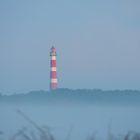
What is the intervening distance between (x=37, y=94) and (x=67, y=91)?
129cm

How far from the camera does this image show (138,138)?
2.49 meters

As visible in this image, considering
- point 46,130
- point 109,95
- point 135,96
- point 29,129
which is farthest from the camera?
point 109,95

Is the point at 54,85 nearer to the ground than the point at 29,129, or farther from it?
nearer to the ground

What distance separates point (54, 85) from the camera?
77.7 ft

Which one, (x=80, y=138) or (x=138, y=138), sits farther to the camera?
(x=80, y=138)

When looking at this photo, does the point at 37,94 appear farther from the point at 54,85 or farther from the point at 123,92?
the point at 54,85

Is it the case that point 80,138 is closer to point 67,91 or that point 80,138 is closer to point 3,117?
point 3,117

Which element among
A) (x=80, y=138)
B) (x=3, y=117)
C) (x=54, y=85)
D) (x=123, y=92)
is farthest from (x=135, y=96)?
(x=80, y=138)

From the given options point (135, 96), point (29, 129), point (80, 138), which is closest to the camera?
point (29, 129)

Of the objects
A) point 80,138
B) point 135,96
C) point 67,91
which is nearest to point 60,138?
point 80,138

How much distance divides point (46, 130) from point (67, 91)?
15.2 metres

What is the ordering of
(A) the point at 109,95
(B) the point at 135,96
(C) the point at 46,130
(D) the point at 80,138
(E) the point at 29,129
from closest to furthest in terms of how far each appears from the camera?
(C) the point at 46,130 → (E) the point at 29,129 → (D) the point at 80,138 → (B) the point at 135,96 → (A) the point at 109,95

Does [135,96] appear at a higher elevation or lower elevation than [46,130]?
lower

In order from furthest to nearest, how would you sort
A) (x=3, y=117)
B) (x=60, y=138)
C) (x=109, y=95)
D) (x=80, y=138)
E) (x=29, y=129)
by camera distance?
(x=109, y=95), (x=3, y=117), (x=80, y=138), (x=60, y=138), (x=29, y=129)
